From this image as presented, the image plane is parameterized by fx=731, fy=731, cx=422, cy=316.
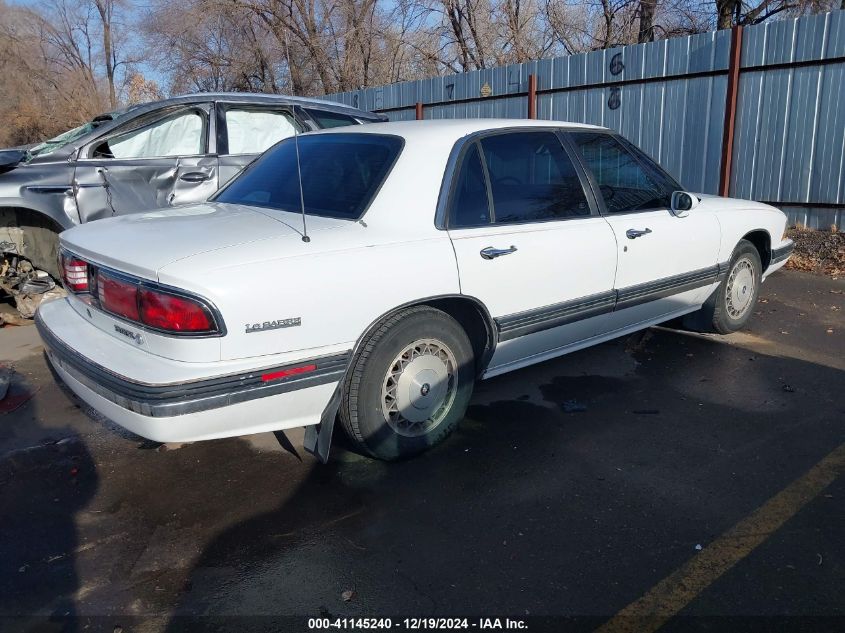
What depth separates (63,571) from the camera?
2.91 meters

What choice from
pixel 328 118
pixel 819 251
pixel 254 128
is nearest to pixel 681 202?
pixel 328 118

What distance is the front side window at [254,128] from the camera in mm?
6676

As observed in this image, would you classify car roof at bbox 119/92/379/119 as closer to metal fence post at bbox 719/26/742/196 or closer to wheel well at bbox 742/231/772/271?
wheel well at bbox 742/231/772/271

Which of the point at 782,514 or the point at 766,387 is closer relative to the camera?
the point at 782,514

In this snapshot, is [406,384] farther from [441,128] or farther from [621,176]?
[621,176]

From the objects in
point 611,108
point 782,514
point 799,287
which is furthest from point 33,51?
point 782,514

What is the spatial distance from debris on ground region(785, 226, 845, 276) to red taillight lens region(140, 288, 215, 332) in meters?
7.40

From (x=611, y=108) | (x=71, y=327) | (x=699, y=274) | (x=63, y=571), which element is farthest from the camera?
(x=611, y=108)

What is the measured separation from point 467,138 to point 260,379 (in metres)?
1.77

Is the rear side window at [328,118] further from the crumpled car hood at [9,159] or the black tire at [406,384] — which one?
the black tire at [406,384]

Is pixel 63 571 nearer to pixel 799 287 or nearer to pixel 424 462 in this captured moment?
pixel 424 462

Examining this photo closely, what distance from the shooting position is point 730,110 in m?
9.20

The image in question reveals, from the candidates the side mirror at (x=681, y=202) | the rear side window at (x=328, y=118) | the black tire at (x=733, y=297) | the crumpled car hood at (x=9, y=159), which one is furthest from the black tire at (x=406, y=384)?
the crumpled car hood at (x=9, y=159)

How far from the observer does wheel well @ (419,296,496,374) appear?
372 centimetres
